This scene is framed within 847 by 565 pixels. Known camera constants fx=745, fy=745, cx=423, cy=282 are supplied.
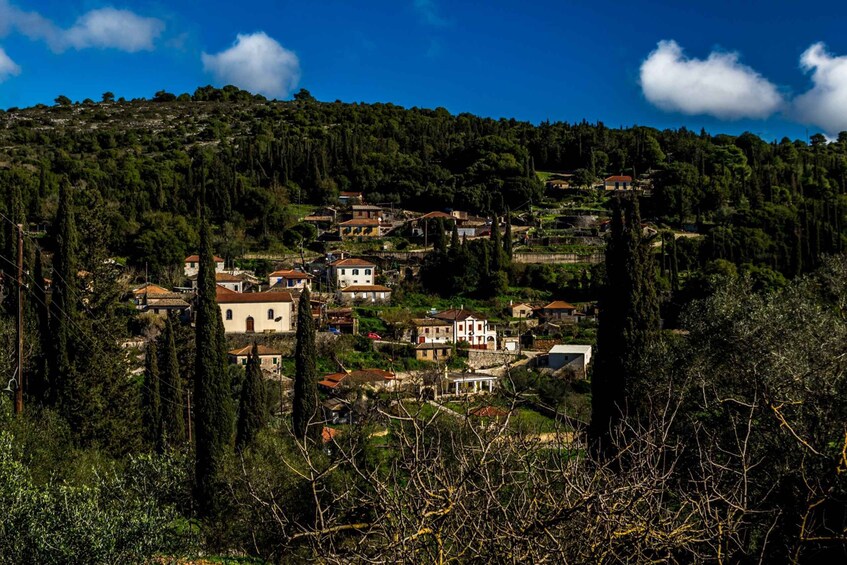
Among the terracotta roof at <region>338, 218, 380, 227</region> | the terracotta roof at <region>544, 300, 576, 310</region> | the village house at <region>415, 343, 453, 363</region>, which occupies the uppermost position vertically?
the terracotta roof at <region>338, 218, 380, 227</region>

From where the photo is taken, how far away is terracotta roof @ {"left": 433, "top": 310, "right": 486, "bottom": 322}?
41438mm

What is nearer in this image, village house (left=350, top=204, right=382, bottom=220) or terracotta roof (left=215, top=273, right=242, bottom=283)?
terracotta roof (left=215, top=273, right=242, bottom=283)

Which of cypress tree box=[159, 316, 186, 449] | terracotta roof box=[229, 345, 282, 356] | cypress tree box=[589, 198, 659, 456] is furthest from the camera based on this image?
terracotta roof box=[229, 345, 282, 356]

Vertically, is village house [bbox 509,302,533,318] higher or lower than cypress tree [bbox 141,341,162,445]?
higher

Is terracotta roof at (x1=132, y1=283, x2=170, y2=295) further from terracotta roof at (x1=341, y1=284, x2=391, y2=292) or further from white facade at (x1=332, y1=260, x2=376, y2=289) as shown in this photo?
white facade at (x1=332, y1=260, x2=376, y2=289)

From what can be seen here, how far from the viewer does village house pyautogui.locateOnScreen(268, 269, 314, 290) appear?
49.5 m

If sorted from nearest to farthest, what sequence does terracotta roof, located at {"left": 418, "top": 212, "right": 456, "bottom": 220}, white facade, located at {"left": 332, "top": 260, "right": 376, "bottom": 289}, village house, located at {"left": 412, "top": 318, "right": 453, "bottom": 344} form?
village house, located at {"left": 412, "top": 318, "right": 453, "bottom": 344} < white facade, located at {"left": 332, "top": 260, "right": 376, "bottom": 289} < terracotta roof, located at {"left": 418, "top": 212, "right": 456, "bottom": 220}

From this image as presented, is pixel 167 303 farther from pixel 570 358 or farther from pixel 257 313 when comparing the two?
pixel 570 358

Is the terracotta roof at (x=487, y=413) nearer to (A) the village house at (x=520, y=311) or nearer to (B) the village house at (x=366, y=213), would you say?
(A) the village house at (x=520, y=311)

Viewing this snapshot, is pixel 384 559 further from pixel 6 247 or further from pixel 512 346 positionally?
pixel 512 346

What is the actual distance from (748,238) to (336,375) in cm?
3408

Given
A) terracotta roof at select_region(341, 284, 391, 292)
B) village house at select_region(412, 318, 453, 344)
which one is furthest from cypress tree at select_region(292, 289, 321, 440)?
terracotta roof at select_region(341, 284, 391, 292)

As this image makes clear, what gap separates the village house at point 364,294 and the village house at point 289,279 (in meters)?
2.68

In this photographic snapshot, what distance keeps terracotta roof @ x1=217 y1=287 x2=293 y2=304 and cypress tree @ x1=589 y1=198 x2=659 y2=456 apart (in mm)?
26410
